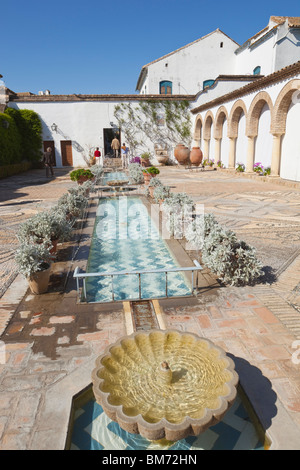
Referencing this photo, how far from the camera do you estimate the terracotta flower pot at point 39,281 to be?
438 centimetres

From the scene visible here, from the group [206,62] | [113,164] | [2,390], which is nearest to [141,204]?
[2,390]

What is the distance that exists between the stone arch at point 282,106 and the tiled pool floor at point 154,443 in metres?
13.4

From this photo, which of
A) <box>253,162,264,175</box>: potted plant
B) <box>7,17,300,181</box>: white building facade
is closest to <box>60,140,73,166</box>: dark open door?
<box>7,17,300,181</box>: white building facade

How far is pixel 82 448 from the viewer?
7.66 ft

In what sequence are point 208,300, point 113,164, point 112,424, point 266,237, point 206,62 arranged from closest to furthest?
1. point 112,424
2. point 208,300
3. point 266,237
4. point 113,164
5. point 206,62

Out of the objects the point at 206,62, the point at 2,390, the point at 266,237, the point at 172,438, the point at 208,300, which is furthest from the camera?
the point at 206,62

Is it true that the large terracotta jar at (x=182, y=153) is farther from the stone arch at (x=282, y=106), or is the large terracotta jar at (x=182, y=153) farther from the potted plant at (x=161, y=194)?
the potted plant at (x=161, y=194)

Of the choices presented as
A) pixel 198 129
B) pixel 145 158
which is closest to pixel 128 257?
pixel 145 158

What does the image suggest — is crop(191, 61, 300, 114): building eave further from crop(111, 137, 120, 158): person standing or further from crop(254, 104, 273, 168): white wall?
crop(111, 137, 120, 158): person standing

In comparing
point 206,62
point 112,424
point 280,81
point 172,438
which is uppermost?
point 206,62

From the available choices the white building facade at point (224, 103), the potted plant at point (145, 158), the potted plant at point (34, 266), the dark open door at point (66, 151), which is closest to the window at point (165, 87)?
the white building facade at point (224, 103)

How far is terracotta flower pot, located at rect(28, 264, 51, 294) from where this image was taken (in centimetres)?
438
